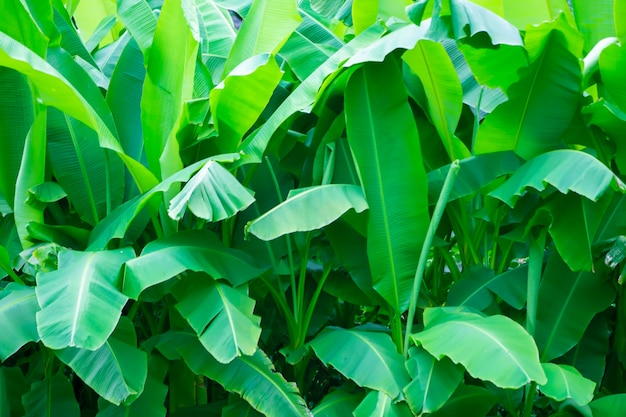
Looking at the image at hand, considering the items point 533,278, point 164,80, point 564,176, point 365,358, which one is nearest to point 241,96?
point 164,80

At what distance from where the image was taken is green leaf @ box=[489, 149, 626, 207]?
229 cm

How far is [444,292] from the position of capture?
337 cm

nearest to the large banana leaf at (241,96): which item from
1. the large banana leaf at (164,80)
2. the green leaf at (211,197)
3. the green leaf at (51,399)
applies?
the large banana leaf at (164,80)

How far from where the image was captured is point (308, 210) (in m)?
2.49

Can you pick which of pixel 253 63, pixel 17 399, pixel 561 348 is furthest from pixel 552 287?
pixel 17 399

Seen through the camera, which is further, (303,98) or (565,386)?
(303,98)

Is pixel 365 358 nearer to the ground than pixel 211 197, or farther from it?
nearer to the ground

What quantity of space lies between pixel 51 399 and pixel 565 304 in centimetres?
202

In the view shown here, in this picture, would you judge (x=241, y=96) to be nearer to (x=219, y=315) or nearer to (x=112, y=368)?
(x=219, y=315)

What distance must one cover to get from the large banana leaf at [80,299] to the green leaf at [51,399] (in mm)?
637

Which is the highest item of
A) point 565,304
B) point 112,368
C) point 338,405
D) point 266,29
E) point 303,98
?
point 266,29

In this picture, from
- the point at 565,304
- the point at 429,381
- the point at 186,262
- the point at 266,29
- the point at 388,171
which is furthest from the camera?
the point at 266,29

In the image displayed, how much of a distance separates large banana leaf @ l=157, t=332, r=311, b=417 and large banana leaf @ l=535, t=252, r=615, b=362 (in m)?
1.01

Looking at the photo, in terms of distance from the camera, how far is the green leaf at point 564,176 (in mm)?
2285
